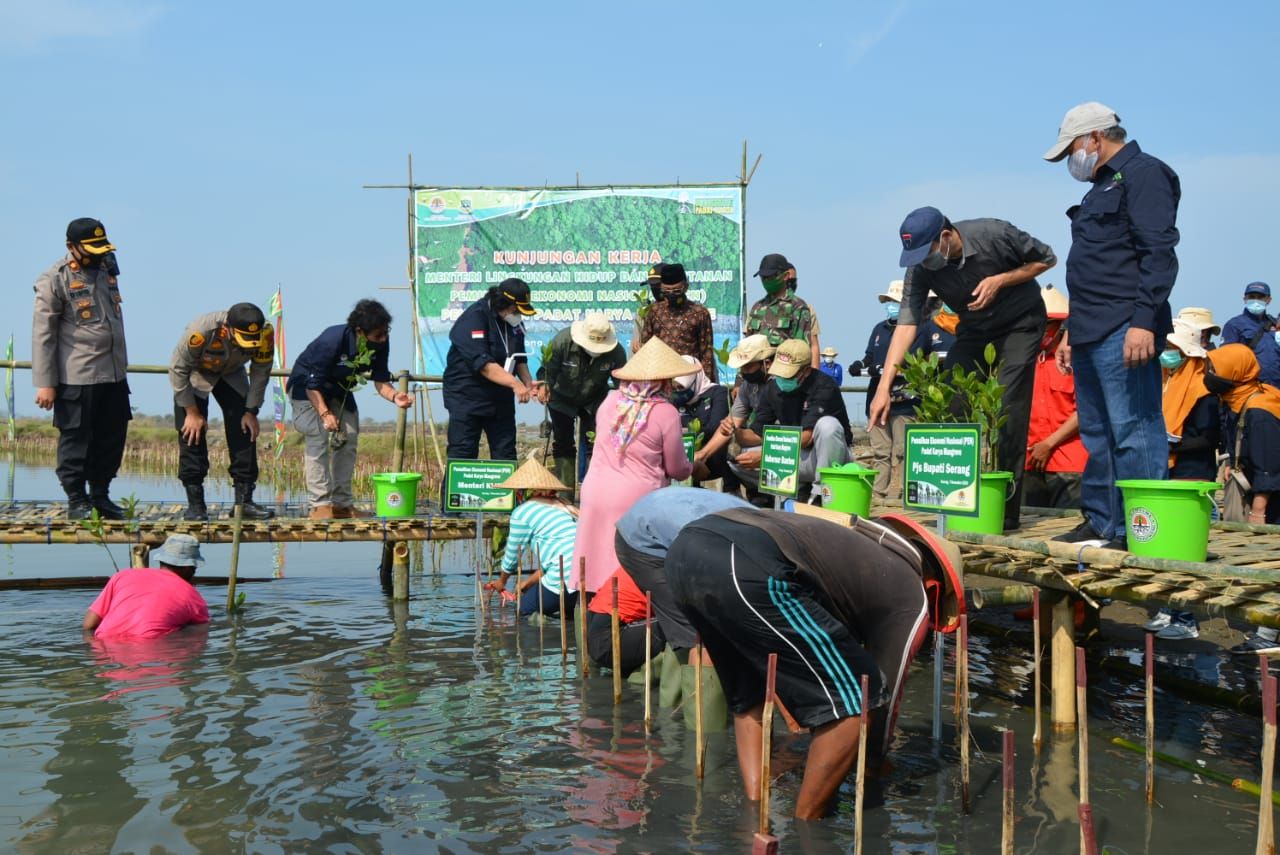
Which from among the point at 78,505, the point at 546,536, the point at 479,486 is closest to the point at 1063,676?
the point at 546,536

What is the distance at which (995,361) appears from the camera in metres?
5.92

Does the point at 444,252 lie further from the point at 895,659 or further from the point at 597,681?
A: the point at 895,659

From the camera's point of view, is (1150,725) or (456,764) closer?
(1150,725)

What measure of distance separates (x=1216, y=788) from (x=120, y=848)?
372 cm

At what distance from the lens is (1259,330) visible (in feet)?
30.2

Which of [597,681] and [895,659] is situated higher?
[895,659]

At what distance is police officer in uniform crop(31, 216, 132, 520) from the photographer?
8008mm

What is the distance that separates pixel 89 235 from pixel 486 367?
9.52 feet

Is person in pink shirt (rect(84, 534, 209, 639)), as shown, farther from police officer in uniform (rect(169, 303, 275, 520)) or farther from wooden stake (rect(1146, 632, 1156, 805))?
wooden stake (rect(1146, 632, 1156, 805))

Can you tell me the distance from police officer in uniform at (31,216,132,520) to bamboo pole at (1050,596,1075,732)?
6241 mm

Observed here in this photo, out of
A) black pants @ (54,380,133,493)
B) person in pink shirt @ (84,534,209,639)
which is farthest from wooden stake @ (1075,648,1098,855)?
black pants @ (54,380,133,493)

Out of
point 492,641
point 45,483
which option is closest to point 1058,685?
point 492,641

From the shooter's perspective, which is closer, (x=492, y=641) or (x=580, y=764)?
(x=580, y=764)

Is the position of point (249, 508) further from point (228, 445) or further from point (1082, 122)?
point (1082, 122)
